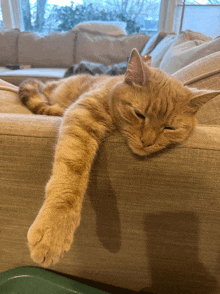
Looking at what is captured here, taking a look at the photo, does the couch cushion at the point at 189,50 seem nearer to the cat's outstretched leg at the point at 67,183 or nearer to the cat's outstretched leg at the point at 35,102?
the cat's outstretched leg at the point at 67,183

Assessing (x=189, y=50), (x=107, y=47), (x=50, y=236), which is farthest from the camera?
(x=107, y=47)

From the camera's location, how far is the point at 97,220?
0.83 metres

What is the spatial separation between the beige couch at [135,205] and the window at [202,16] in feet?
9.97

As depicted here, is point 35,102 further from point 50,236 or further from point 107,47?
point 107,47

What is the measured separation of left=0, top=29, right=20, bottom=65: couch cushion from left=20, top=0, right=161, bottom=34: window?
85 centimetres

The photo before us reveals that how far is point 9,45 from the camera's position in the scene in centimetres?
419

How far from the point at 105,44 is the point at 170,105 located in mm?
3717

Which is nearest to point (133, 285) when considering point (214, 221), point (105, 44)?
point (214, 221)

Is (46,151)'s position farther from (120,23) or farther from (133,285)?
(120,23)

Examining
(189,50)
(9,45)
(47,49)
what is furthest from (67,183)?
(9,45)

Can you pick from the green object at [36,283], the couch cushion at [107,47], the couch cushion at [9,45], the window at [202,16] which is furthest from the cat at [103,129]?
the couch cushion at [9,45]

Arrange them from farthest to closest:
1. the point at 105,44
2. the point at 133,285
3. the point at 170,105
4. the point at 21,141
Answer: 1. the point at 105,44
2. the point at 133,285
3. the point at 170,105
4. the point at 21,141

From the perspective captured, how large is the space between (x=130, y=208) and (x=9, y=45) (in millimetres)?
4652

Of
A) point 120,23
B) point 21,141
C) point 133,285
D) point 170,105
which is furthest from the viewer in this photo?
point 120,23
